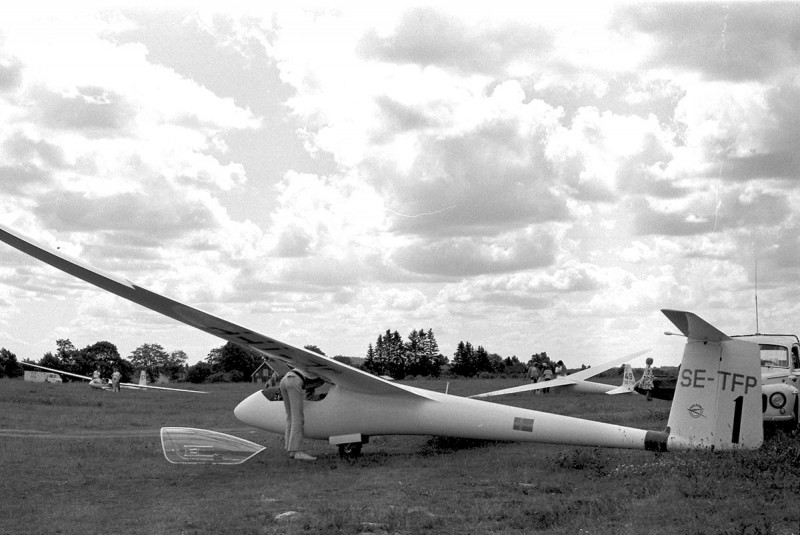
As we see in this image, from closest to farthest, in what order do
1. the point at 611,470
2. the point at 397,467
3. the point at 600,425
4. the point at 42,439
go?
the point at 611,470 < the point at 600,425 < the point at 397,467 < the point at 42,439

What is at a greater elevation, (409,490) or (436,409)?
(436,409)

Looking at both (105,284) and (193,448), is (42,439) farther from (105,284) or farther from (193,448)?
(105,284)

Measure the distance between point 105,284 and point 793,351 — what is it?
52.0 ft

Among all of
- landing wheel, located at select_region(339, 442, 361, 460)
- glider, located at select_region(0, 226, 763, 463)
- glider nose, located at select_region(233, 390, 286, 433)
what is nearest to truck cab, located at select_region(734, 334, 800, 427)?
glider, located at select_region(0, 226, 763, 463)

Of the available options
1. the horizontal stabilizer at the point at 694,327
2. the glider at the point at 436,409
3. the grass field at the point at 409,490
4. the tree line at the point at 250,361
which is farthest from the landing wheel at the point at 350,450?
the tree line at the point at 250,361

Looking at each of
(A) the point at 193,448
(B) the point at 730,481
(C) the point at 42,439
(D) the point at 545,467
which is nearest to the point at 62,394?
(C) the point at 42,439

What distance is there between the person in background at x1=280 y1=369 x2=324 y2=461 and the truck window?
1150 centimetres

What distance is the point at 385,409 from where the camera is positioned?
14.6 metres

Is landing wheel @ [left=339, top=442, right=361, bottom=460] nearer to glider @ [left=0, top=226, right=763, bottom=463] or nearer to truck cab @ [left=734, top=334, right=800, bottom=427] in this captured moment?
glider @ [left=0, top=226, right=763, bottom=463]

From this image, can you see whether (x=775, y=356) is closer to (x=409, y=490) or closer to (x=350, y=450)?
(x=350, y=450)

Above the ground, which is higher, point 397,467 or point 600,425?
point 600,425

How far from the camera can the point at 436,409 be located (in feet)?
46.5

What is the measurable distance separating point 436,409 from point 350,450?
6.72 ft

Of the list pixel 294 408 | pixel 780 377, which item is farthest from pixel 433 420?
pixel 780 377
